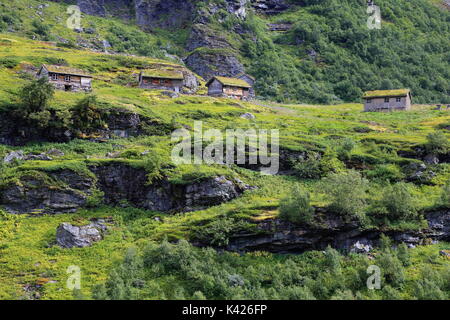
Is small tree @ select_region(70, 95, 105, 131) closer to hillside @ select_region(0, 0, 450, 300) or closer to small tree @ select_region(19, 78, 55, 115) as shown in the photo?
hillside @ select_region(0, 0, 450, 300)

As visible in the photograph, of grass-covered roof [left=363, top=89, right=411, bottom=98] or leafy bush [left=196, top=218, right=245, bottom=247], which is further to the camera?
grass-covered roof [left=363, top=89, right=411, bottom=98]

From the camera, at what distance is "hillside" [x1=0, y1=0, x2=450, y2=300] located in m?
44.2

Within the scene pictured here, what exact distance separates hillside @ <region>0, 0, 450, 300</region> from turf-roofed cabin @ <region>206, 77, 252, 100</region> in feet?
61.9

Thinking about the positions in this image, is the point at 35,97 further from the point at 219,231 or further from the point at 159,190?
the point at 219,231

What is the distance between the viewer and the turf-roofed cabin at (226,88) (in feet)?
380

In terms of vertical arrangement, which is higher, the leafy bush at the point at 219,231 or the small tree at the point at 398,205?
the small tree at the point at 398,205

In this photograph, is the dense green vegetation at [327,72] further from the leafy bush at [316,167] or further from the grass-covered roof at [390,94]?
the leafy bush at [316,167]

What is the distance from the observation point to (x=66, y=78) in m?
93.9

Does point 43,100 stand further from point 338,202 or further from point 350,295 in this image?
point 350,295

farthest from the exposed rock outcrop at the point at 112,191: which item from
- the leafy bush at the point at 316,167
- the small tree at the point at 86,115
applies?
the small tree at the point at 86,115

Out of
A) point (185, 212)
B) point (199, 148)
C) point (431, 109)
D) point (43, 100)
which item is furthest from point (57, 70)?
point (431, 109)

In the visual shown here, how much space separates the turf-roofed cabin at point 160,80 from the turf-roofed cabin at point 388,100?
44.3m

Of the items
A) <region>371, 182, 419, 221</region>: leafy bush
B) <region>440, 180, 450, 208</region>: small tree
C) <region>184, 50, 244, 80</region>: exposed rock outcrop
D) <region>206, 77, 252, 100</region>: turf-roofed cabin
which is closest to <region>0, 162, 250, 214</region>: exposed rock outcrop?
<region>371, 182, 419, 221</region>: leafy bush

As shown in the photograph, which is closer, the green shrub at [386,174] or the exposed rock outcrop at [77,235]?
the exposed rock outcrop at [77,235]
